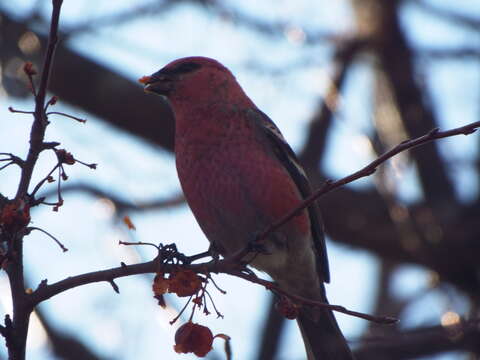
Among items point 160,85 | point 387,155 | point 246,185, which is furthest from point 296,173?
point 387,155

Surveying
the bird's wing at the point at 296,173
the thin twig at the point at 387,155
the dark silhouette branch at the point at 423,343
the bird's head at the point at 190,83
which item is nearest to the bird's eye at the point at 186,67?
the bird's head at the point at 190,83

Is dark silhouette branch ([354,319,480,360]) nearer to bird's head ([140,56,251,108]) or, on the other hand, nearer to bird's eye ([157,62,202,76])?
bird's head ([140,56,251,108])

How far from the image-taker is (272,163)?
3.81 metres

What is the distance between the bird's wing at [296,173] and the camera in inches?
156

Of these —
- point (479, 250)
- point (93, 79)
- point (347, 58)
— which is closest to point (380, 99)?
point (347, 58)

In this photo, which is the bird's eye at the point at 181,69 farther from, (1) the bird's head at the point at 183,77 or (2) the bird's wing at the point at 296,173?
(2) the bird's wing at the point at 296,173

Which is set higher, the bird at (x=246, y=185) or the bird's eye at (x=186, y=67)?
the bird's eye at (x=186, y=67)

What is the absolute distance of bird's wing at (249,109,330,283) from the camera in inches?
156

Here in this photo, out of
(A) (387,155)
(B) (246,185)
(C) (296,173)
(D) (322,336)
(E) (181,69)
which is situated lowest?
(A) (387,155)

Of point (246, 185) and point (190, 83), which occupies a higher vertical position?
point (190, 83)

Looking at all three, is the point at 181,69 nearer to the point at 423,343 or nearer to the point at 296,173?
the point at 296,173

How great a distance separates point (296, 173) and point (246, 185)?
17.2 inches

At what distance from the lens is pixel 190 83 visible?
4199mm

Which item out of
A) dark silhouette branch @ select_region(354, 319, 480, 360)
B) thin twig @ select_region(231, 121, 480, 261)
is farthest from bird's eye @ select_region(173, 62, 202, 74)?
thin twig @ select_region(231, 121, 480, 261)
